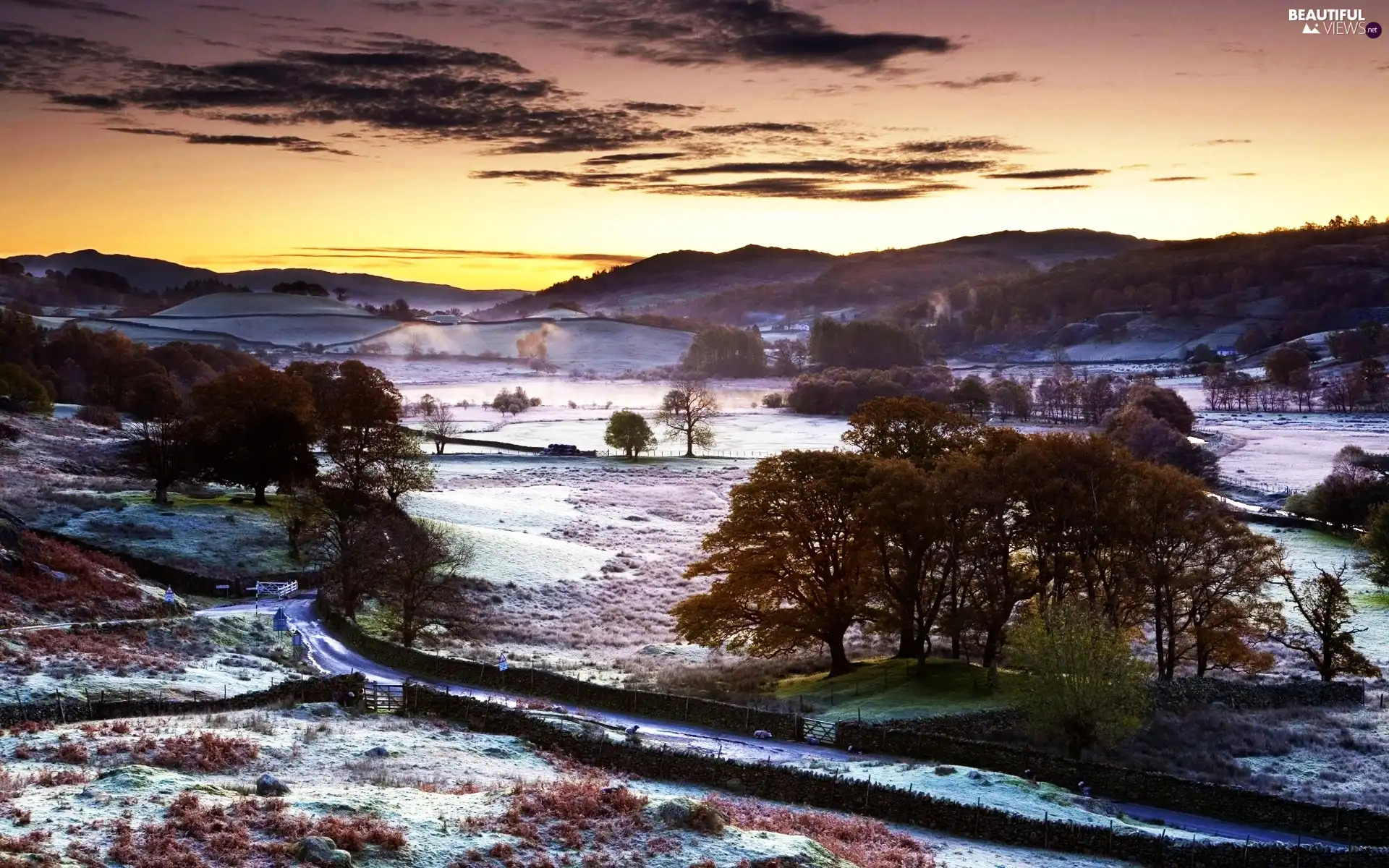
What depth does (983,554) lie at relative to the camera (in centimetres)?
5153

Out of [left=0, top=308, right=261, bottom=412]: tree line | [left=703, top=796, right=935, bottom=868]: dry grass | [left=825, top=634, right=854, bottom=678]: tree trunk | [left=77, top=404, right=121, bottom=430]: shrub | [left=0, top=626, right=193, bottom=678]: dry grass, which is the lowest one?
[left=825, top=634, right=854, bottom=678]: tree trunk

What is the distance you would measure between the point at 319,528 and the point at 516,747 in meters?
32.0

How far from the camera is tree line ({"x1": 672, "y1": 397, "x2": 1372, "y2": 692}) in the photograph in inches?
2047

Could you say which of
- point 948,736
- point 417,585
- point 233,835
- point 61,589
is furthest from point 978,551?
point 61,589

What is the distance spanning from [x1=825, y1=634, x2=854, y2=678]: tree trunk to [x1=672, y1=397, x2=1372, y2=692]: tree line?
9cm

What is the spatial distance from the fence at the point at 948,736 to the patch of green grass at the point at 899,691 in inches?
92.7

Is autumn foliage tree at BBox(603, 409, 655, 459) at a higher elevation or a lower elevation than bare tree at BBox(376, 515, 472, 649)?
higher

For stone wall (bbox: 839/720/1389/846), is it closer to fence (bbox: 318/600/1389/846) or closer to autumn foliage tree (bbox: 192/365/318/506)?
fence (bbox: 318/600/1389/846)

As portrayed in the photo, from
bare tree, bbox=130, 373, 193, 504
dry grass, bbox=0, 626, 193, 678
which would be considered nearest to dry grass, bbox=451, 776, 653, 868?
dry grass, bbox=0, 626, 193, 678

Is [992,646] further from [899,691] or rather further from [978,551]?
[899,691]

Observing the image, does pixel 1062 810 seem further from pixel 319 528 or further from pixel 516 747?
pixel 319 528

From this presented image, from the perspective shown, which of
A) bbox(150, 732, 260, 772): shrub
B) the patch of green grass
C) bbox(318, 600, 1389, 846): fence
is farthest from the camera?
the patch of green grass

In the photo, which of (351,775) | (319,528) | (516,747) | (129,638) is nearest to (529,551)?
(319,528)

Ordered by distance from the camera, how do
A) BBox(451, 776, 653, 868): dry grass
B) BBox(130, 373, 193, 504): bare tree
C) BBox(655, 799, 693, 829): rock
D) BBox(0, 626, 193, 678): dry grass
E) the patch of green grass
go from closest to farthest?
BBox(451, 776, 653, 868): dry grass
BBox(655, 799, 693, 829): rock
BBox(0, 626, 193, 678): dry grass
the patch of green grass
BBox(130, 373, 193, 504): bare tree
